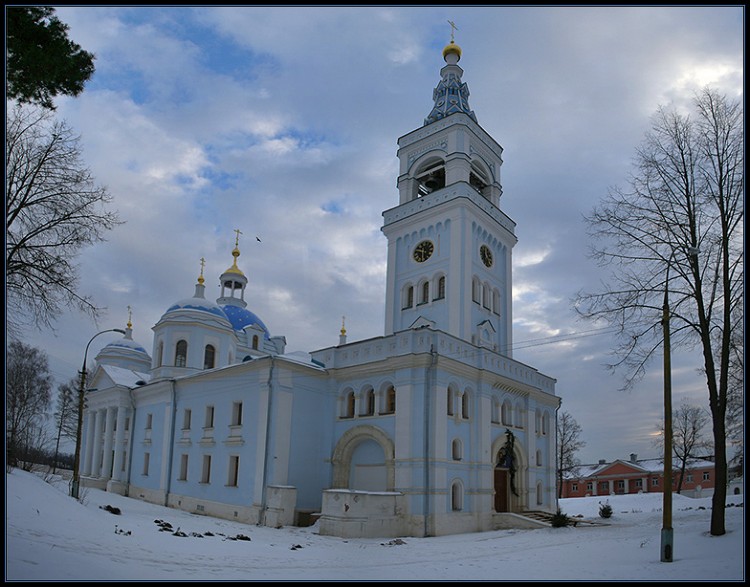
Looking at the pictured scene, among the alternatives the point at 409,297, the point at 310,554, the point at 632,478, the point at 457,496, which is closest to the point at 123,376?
the point at 409,297

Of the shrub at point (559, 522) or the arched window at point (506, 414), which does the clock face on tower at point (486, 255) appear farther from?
the shrub at point (559, 522)

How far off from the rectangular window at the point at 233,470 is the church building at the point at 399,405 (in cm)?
7

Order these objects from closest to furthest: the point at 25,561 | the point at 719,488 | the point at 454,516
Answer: the point at 25,561 → the point at 719,488 → the point at 454,516

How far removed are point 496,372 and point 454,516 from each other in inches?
278

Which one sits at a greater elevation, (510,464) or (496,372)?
(496,372)

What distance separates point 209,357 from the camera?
133 ft

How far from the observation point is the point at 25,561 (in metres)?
9.74

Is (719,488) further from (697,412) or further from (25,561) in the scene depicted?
(697,412)

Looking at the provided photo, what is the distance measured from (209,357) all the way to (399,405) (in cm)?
1932

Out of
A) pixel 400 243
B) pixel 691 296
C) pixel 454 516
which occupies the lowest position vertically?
pixel 454 516

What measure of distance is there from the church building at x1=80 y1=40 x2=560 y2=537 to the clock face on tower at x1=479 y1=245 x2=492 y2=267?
0.12 m

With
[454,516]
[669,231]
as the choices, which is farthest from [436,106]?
[454,516]

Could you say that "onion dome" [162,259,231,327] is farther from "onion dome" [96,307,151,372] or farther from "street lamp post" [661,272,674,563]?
"street lamp post" [661,272,674,563]

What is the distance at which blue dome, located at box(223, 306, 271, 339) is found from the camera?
45.8 meters
